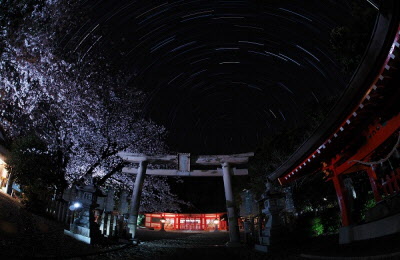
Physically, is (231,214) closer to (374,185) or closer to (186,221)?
(374,185)

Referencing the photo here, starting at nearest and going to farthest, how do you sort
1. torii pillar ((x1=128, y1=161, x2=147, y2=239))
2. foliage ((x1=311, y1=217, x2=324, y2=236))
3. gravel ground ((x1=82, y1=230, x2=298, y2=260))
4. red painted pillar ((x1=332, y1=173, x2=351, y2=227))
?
gravel ground ((x1=82, y1=230, x2=298, y2=260)) → red painted pillar ((x1=332, y1=173, x2=351, y2=227)) → foliage ((x1=311, y1=217, x2=324, y2=236)) → torii pillar ((x1=128, y1=161, x2=147, y2=239))

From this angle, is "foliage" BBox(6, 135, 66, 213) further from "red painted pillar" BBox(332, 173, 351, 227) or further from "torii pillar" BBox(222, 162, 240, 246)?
"red painted pillar" BBox(332, 173, 351, 227)

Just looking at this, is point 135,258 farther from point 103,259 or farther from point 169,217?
point 169,217

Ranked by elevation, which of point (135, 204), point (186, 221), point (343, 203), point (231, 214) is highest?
point (135, 204)

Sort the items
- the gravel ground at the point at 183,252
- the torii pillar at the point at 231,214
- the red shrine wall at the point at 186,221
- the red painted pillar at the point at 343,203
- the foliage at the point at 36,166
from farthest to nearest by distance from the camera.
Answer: the red shrine wall at the point at 186,221 → the foliage at the point at 36,166 → the torii pillar at the point at 231,214 → the red painted pillar at the point at 343,203 → the gravel ground at the point at 183,252

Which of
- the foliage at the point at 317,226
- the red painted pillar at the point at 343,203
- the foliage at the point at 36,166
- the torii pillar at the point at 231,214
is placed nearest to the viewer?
the red painted pillar at the point at 343,203

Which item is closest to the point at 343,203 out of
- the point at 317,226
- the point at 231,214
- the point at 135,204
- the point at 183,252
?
the point at 317,226

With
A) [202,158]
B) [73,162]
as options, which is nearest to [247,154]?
[202,158]

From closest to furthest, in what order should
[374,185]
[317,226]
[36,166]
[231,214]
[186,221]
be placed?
1. [374,185]
2. [317,226]
3. [231,214]
4. [36,166]
5. [186,221]

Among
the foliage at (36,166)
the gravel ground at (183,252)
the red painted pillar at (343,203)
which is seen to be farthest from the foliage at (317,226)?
the foliage at (36,166)

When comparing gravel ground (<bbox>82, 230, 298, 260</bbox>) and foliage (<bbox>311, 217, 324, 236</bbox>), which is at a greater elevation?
foliage (<bbox>311, 217, 324, 236</bbox>)

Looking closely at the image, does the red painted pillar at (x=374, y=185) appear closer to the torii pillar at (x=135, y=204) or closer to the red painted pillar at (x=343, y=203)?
the red painted pillar at (x=343, y=203)

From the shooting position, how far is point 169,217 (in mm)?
39750

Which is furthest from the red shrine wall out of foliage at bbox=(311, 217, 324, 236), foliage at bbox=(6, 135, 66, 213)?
foliage at bbox=(311, 217, 324, 236)
